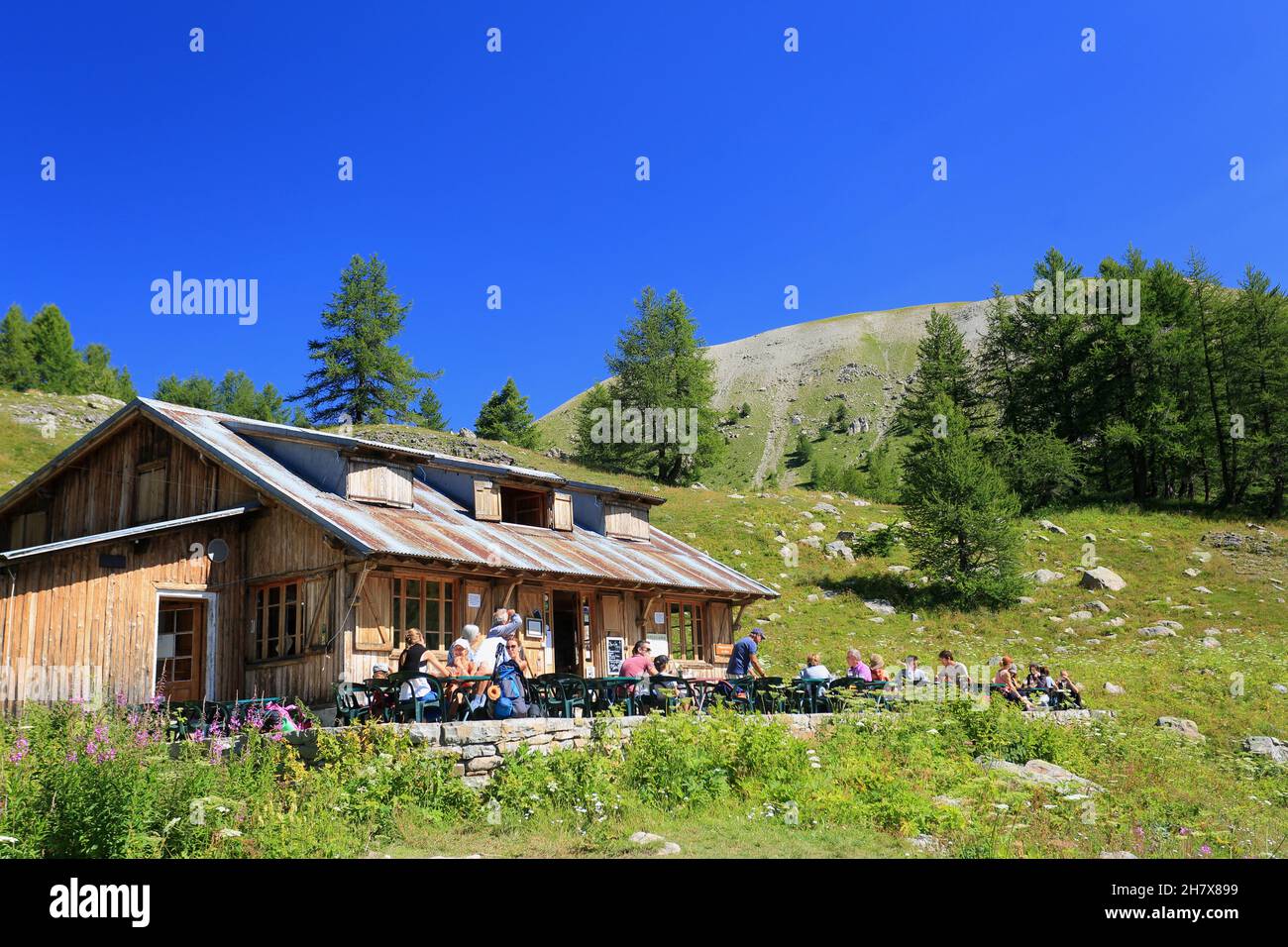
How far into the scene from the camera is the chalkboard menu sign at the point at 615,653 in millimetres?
21547

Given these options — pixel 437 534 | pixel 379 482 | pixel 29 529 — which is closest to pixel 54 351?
pixel 29 529

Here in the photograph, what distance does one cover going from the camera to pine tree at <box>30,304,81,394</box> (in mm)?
73062

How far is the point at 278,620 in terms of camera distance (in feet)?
58.0

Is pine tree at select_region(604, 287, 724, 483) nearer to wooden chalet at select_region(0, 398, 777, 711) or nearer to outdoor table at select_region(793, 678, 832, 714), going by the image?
wooden chalet at select_region(0, 398, 777, 711)

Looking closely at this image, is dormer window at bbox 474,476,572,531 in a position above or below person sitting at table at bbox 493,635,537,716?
above

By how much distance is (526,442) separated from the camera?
222 feet

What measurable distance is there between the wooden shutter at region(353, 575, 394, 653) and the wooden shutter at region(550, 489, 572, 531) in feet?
23.0

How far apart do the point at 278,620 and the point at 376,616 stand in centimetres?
222

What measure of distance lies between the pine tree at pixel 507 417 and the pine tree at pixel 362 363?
33.3ft

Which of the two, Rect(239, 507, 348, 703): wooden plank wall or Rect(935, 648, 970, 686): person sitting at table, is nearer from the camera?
Rect(239, 507, 348, 703): wooden plank wall

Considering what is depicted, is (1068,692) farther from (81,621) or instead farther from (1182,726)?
(81,621)

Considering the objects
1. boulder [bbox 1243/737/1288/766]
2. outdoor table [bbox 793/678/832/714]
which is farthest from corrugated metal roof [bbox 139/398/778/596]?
boulder [bbox 1243/737/1288/766]
